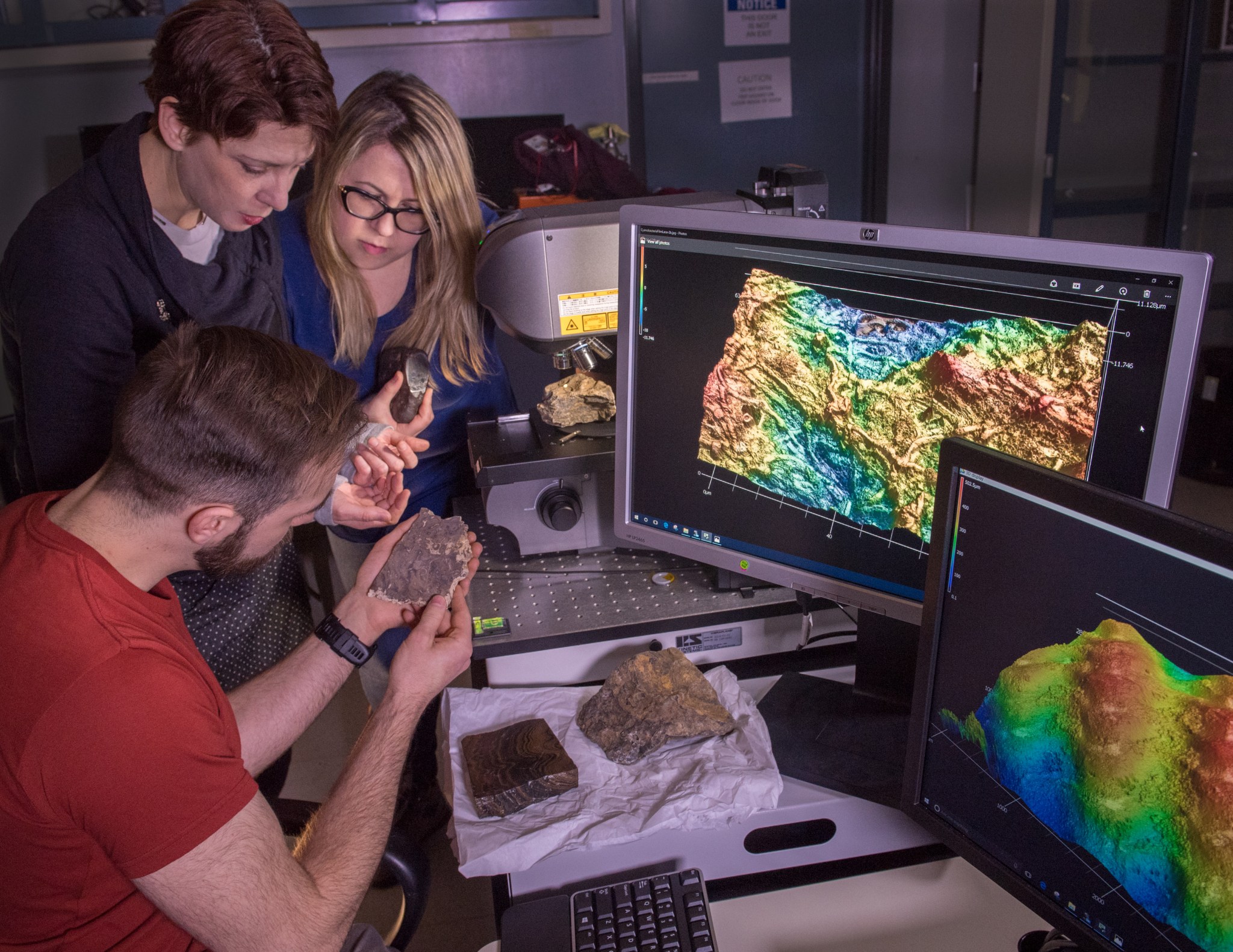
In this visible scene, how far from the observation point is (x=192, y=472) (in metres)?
0.91

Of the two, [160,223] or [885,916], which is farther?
[160,223]

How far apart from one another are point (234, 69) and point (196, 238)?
285mm

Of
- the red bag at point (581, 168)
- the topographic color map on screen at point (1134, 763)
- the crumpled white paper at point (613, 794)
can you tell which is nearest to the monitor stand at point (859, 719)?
the crumpled white paper at point (613, 794)

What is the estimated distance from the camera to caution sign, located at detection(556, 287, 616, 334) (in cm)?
119

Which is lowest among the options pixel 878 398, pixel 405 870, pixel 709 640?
pixel 405 870

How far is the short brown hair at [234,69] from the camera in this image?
122cm

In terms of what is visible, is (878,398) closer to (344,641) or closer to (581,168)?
(344,641)

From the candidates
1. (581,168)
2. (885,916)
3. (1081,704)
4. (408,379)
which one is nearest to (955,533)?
(1081,704)

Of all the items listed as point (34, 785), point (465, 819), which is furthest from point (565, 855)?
point (34, 785)

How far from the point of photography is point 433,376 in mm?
1632

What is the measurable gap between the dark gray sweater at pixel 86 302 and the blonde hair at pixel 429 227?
267mm

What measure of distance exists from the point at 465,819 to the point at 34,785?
388 mm

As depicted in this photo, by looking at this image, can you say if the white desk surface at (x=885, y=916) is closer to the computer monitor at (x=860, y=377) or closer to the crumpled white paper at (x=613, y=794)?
the crumpled white paper at (x=613, y=794)

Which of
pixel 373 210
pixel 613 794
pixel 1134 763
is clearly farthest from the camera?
pixel 373 210
